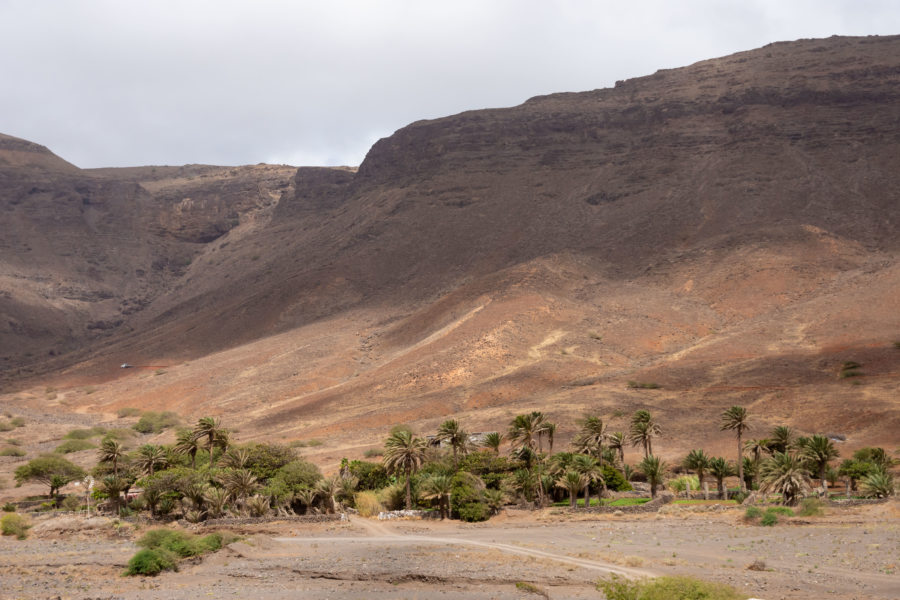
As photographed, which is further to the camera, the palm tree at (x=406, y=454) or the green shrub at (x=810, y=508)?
the palm tree at (x=406, y=454)

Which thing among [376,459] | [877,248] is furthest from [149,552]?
[877,248]

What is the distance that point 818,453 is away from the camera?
135 ft

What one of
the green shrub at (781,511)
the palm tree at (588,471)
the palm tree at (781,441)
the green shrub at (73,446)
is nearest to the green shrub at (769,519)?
the green shrub at (781,511)

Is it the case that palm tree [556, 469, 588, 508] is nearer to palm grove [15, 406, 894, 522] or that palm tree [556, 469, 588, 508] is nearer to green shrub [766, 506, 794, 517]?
palm grove [15, 406, 894, 522]

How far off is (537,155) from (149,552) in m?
120

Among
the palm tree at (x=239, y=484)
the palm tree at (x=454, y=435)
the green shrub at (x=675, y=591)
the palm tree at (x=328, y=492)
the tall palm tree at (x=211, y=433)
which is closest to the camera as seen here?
the green shrub at (x=675, y=591)

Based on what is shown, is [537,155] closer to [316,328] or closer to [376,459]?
[316,328]

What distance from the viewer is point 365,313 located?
114062mm

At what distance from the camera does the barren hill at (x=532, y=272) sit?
252 ft

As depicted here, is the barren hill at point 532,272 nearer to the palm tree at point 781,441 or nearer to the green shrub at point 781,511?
the palm tree at point 781,441

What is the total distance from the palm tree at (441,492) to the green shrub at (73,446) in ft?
141

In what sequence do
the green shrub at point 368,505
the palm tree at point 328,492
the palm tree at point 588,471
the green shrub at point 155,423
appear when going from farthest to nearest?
the green shrub at point 155,423 < the green shrub at point 368,505 < the palm tree at point 328,492 < the palm tree at point 588,471

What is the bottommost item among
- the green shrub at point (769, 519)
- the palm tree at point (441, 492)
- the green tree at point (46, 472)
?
the green shrub at point (769, 519)

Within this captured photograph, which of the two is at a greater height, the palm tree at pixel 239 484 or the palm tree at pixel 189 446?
the palm tree at pixel 189 446
